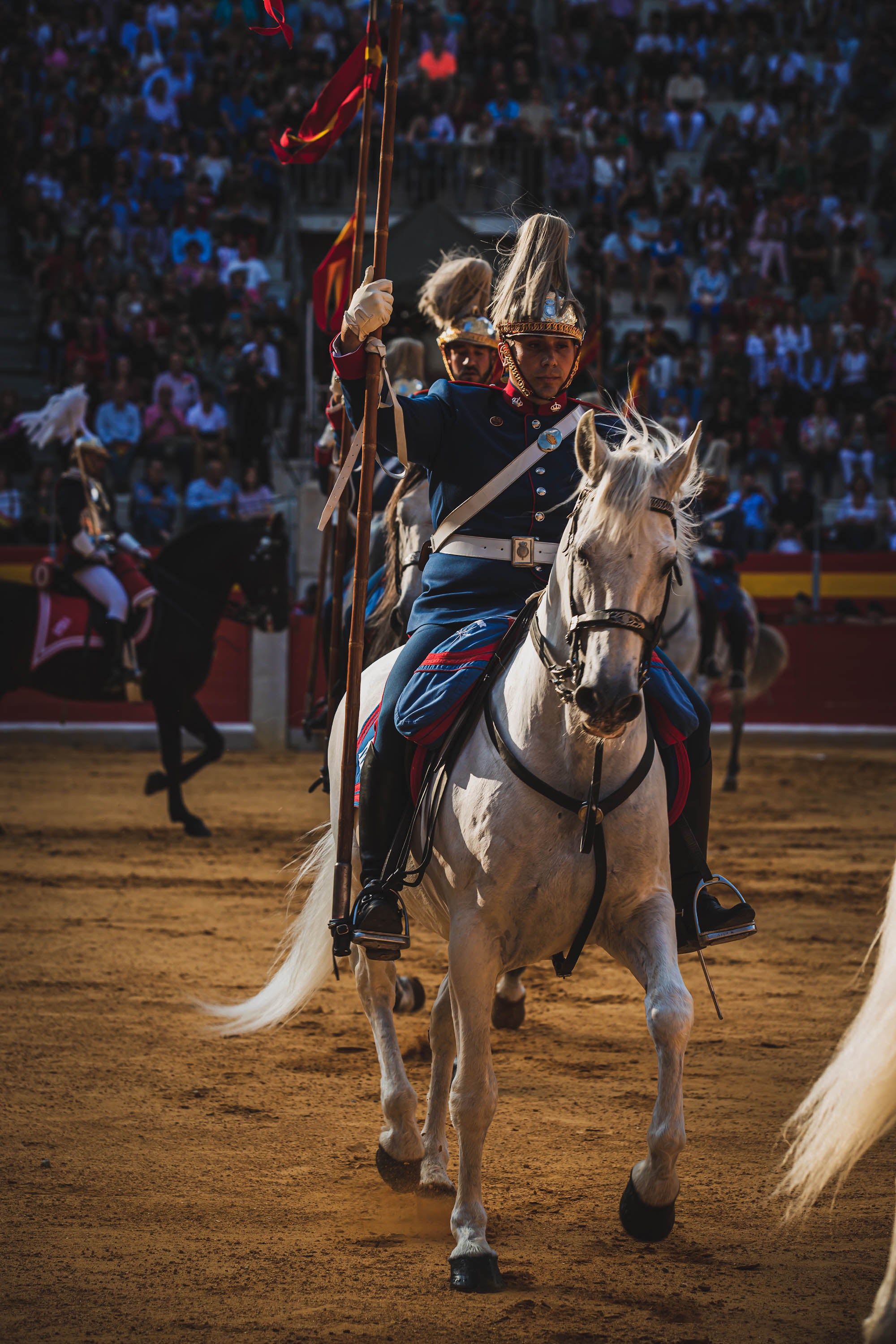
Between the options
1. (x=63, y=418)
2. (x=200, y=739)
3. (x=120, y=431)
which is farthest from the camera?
(x=120, y=431)

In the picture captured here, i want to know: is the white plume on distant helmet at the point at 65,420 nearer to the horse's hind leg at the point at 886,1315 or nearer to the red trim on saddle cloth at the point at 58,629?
the red trim on saddle cloth at the point at 58,629

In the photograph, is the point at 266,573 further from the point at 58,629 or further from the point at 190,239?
the point at 190,239

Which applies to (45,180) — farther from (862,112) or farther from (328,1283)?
(328,1283)

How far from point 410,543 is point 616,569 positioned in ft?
8.24

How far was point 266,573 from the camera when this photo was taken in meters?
10.0

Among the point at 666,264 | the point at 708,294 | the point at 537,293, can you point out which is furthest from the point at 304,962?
the point at 666,264

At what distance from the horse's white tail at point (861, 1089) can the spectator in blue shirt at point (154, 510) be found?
1211 cm

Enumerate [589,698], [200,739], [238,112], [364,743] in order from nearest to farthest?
[589,698]
[364,743]
[200,739]
[238,112]

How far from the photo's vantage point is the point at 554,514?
144 inches

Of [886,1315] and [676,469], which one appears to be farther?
[676,469]

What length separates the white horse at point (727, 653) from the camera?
10.3 metres

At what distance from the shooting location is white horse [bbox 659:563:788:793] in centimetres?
1033

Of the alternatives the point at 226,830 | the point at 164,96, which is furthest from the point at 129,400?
the point at 226,830

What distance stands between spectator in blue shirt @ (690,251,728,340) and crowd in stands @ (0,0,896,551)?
0.03m
